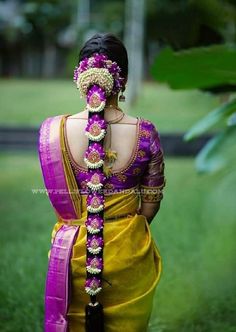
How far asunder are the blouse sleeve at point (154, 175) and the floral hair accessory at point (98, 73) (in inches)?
6.4

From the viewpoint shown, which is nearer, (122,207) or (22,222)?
(122,207)

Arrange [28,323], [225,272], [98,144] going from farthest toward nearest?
1. [225,272]
2. [28,323]
3. [98,144]

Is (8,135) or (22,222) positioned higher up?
(22,222)

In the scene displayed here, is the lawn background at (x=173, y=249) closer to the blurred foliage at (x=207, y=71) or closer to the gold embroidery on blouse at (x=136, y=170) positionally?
the blurred foliage at (x=207, y=71)

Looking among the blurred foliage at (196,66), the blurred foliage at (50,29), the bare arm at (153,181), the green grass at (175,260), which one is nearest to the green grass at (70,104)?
the blurred foliage at (50,29)

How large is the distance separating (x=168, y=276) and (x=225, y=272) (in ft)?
0.90

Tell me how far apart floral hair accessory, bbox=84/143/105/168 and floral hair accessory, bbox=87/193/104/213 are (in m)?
0.08

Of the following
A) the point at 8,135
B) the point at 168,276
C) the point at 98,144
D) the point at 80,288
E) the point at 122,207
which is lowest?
the point at 8,135

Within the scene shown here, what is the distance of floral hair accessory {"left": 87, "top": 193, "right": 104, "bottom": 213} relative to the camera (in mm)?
1463

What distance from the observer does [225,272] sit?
111 inches

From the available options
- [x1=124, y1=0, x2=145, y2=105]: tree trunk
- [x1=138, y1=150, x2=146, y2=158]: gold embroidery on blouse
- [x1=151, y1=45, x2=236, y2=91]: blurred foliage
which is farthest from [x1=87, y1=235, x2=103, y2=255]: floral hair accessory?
[x1=124, y1=0, x2=145, y2=105]: tree trunk

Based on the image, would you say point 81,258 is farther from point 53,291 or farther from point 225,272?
point 225,272

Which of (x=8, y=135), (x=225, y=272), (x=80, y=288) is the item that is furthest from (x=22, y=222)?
(x=8, y=135)

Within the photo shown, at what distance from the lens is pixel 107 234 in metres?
1.50
